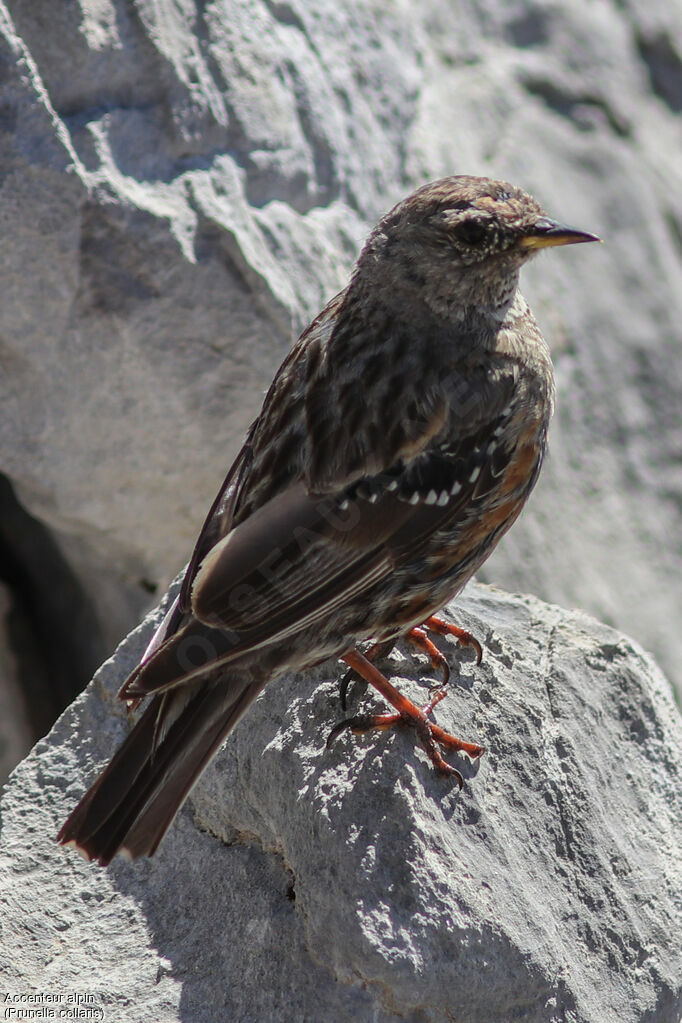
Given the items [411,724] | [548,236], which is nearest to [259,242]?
[548,236]

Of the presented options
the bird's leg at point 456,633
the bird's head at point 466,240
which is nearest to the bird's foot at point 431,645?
the bird's leg at point 456,633

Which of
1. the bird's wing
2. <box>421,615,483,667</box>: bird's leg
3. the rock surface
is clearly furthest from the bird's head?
the rock surface

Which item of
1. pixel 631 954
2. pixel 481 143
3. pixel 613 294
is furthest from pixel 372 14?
pixel 631 954

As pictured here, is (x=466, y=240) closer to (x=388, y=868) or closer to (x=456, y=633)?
(x=456, y=633)

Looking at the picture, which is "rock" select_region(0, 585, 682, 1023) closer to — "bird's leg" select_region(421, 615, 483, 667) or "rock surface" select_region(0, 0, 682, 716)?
"bird's leg" select_region(421, 615, 483, 667)

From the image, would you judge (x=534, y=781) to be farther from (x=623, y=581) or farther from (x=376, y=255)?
(x=623, y=581)

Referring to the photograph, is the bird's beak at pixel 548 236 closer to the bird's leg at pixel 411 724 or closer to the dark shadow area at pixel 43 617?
the bird's leg at pixel 411 724
